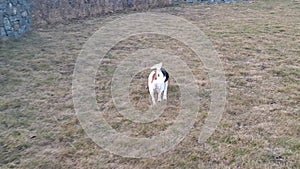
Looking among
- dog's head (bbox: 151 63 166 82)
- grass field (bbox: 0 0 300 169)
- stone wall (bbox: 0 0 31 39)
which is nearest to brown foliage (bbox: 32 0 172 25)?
stone wall (bbox: 0 0 31 39)

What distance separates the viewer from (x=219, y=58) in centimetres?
441

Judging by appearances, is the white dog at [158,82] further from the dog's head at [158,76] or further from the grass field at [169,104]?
the grass field at [169,104]

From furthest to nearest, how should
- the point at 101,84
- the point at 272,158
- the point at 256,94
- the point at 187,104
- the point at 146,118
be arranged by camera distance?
the point at 101,84 < the point at 256,94 < the point at 187,104 < the point at 146,118 < the point at 272,158

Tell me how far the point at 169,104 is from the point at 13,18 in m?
3.69

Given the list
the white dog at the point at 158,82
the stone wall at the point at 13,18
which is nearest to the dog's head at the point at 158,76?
the white dog at the point at 158,82

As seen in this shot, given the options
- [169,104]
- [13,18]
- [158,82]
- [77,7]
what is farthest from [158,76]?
[77,7]

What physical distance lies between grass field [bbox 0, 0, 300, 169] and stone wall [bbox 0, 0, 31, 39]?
21cm

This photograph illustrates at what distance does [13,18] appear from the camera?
543 cm

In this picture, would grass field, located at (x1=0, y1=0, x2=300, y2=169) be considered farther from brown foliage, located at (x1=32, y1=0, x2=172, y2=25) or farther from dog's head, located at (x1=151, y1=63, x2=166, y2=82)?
brown foliage, located at (x1=32, y1=0, x2=172, y2=25)

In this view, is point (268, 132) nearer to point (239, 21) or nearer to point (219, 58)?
point (219, 58)

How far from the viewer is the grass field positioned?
2.27 m

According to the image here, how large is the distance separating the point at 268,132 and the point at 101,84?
1860 millimetres

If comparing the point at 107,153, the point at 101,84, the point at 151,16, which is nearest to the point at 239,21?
the point at 151,16

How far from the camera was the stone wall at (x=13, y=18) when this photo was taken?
5278 mm
